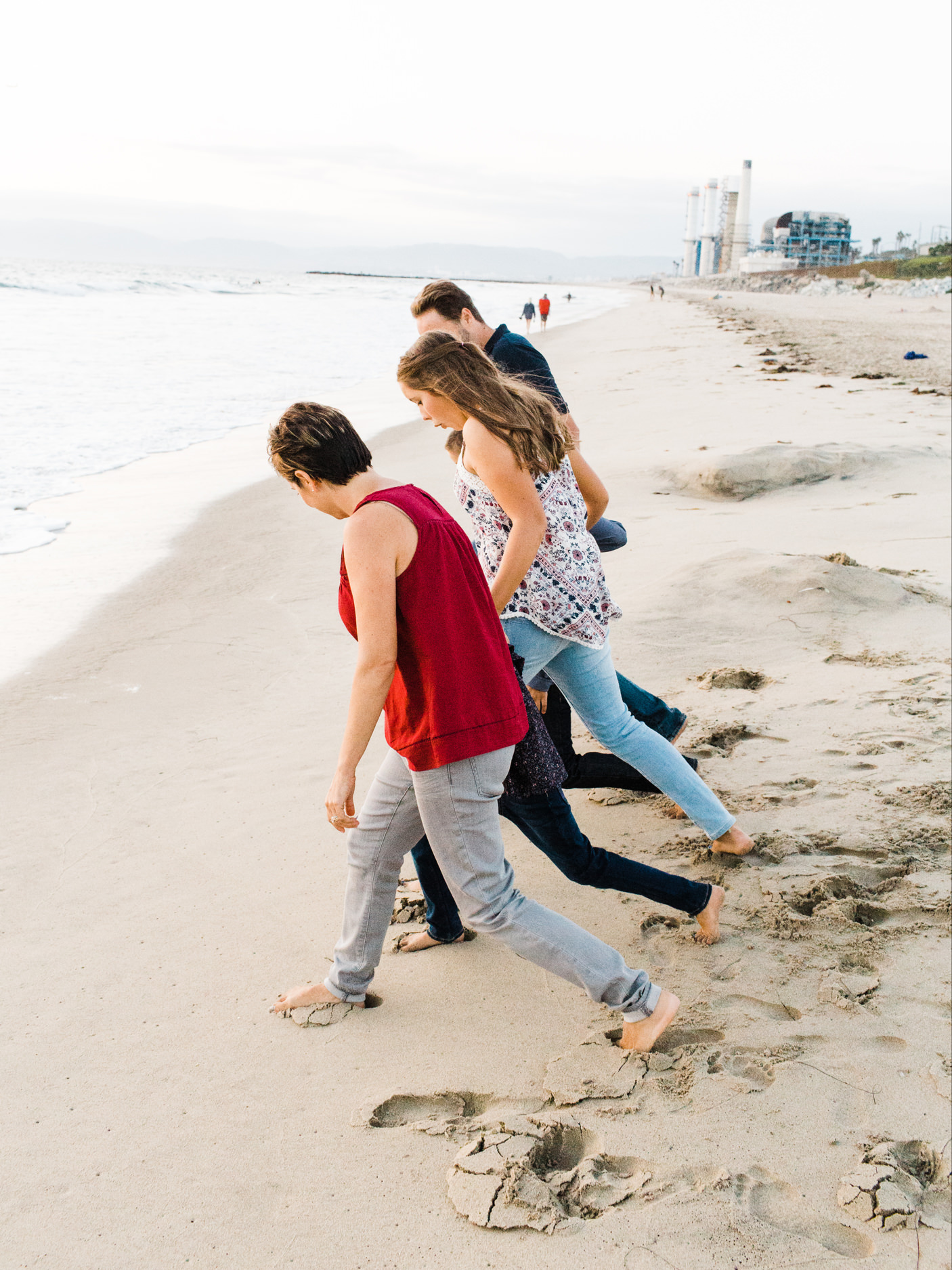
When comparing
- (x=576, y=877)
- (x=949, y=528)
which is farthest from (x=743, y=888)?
(x=949, y=528)

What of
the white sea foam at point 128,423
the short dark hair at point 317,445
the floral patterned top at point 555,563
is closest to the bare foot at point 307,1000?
the floral patterned top at point 555,563

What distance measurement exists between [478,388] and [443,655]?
0.73 metres

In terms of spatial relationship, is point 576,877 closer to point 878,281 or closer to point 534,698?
point 534,698

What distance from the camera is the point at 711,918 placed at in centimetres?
254

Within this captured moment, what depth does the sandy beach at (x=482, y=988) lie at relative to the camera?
5.81 ft

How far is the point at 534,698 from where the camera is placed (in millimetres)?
2619

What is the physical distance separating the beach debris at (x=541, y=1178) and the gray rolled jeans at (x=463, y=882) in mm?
325

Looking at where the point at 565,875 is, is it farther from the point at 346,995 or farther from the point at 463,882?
the point at 346,995

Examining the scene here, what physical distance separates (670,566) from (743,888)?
3.09 meters

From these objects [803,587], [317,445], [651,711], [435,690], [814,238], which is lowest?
[651,711]

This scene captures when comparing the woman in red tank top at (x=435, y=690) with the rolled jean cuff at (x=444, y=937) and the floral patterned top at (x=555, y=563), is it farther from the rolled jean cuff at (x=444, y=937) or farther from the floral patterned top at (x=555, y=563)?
the rolled jean cuff at (x=444, y=937)

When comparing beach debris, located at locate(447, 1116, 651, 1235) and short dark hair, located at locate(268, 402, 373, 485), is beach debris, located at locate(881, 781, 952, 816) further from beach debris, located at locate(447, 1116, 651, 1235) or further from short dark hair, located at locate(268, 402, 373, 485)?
short dark hair, located at locate(268, 402, 373, 485)

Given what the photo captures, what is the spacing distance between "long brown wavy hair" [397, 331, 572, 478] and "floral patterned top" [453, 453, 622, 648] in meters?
0.16

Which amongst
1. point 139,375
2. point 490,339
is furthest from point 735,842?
point 139,375
